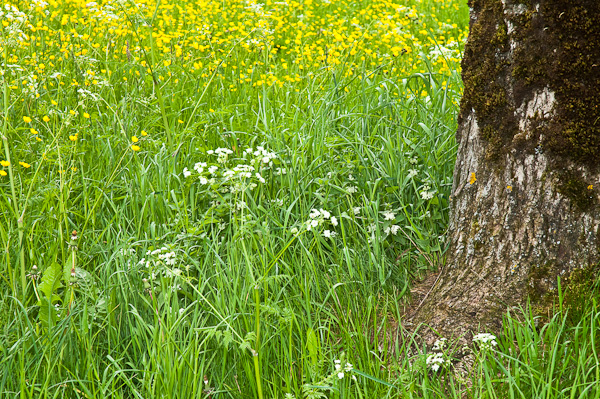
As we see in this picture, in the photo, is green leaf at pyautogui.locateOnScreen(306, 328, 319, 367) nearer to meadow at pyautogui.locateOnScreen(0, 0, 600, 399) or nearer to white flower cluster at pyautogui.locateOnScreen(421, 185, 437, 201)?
meadow at pyautogui.locateOnScreen(0, 0, 600, 399)

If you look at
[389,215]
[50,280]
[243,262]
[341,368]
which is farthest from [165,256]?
[389,215]

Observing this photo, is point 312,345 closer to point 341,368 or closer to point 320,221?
point 341,368

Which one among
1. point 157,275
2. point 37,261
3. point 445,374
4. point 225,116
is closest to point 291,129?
point 225,116

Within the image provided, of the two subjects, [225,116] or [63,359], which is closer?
[63,359]

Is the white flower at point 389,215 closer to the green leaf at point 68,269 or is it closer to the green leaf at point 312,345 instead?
the green leaf at point 312,345

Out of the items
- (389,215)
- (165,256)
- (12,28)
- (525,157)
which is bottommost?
(165,256)

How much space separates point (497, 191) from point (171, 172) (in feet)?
4.84

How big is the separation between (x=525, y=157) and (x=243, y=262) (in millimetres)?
1081

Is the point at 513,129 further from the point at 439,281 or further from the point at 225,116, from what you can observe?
the point at 225,116

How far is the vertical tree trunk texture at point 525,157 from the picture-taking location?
1.89m

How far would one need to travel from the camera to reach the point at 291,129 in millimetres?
3092

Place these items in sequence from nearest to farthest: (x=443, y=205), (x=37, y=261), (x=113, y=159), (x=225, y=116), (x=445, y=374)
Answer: (x=445, y=374)
(x=37, y=261)
(x=443, y=205)
(x=113, y=159)
(x=225, y=116)

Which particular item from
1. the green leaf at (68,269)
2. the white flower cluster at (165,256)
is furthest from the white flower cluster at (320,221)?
the green leaf at (68,269)

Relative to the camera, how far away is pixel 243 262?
7.05 ft
